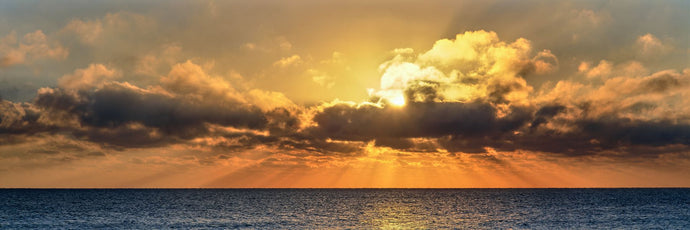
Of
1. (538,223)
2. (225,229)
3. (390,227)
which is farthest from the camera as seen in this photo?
(538,223)

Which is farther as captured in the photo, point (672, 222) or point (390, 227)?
point (672, 222)

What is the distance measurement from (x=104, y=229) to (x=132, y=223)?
25.9ft

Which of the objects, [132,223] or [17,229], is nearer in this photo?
[17,229]

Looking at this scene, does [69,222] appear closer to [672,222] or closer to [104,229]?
[104,229]

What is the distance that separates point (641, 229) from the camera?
81500mm

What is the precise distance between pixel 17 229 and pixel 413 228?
206 feet

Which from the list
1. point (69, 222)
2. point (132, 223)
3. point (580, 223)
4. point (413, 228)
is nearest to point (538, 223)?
point (580, 223)

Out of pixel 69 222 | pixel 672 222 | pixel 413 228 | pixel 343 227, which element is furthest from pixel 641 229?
pixel 69 222

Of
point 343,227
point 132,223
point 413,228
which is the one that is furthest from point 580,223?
point 132,223

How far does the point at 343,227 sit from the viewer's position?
8525 cm

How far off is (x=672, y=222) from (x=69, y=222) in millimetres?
107355

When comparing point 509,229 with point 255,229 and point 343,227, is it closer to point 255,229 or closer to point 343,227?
point 343,227

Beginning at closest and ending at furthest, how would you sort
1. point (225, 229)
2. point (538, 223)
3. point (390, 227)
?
point (225, 229) → point (390, 227) → point (538, 223)

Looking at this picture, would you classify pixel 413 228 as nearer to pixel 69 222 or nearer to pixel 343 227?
pixel 343 227
